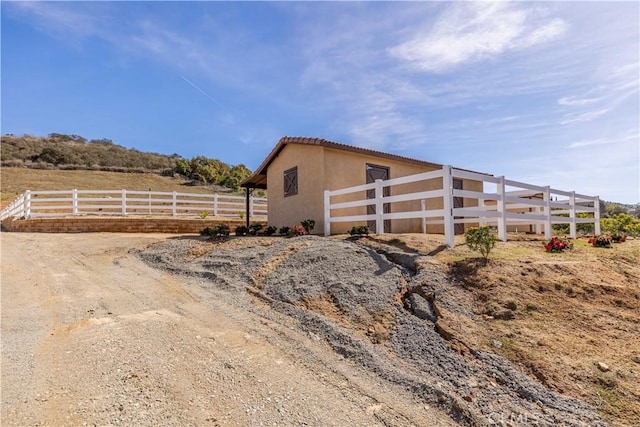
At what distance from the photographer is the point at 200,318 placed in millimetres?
5105

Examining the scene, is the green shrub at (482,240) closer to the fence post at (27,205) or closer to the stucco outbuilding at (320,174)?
the stucco outbuilding at (320,174)

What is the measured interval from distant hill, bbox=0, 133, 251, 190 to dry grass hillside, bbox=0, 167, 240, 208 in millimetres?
1795

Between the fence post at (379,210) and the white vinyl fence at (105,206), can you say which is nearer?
the fence post at (379,210)

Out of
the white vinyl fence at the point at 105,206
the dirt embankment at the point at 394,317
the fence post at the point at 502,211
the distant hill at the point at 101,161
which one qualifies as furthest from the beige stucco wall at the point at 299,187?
the distant hill at the point at 101,161

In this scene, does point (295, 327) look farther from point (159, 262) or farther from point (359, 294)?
point (159, 262)

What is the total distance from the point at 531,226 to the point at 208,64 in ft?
52.9

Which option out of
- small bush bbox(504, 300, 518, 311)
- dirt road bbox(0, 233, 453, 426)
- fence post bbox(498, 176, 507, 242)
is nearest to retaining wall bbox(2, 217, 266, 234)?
dirt road bbox(0, 233, 453, 426)

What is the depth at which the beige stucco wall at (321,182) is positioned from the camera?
36.6 ft

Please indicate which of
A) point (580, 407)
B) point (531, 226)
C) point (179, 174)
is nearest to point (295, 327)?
point (580, 407)

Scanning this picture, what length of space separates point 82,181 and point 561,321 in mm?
39066

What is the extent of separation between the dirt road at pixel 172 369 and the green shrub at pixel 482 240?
3322 mm

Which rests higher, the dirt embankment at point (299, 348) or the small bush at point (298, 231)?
the small bush at point (298, 231)

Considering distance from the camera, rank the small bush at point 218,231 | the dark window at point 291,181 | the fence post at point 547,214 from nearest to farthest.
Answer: the fence post at point 547,214 → the small bush at point 218,231 → the dark window at point 291,181

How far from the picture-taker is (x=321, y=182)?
1105 centimetres
